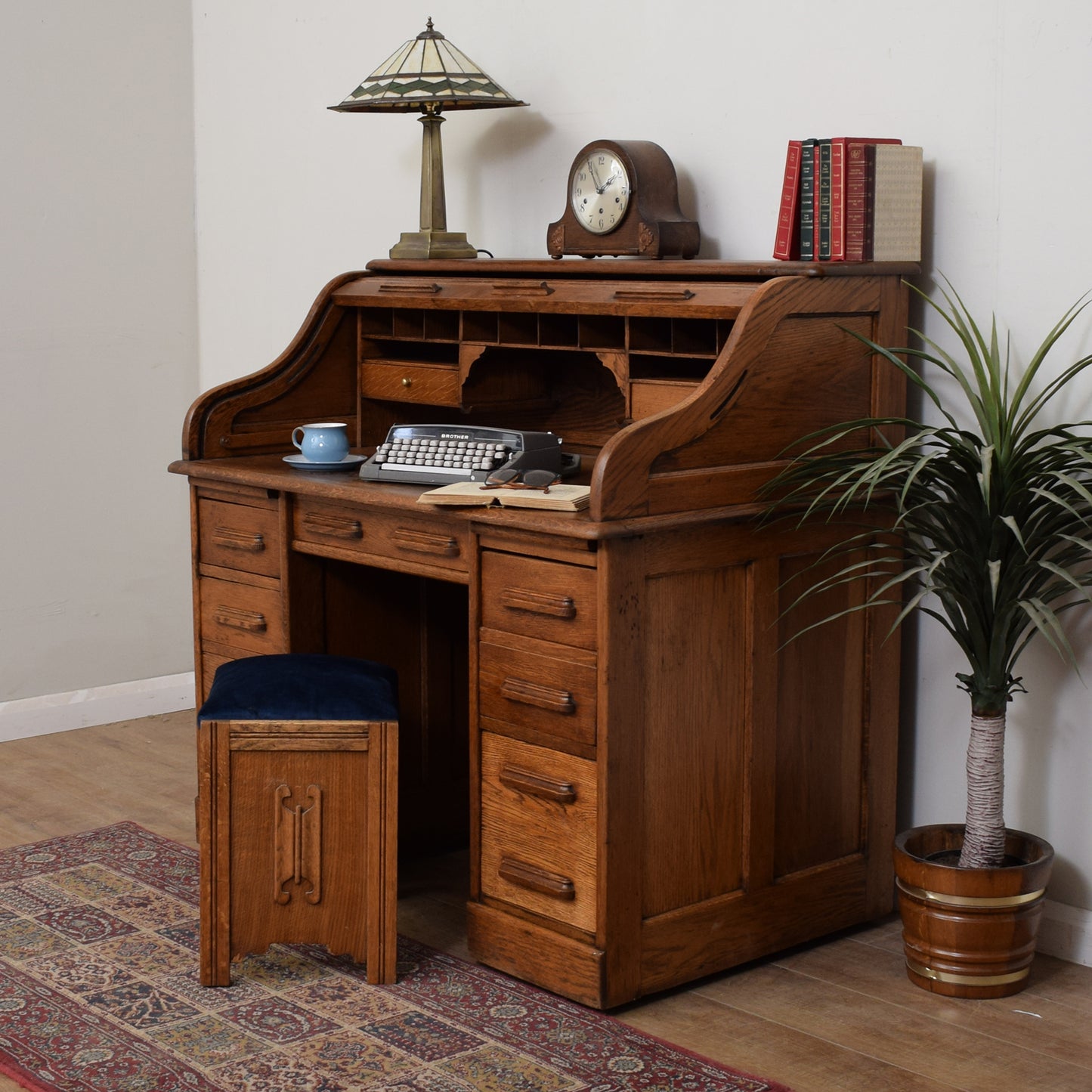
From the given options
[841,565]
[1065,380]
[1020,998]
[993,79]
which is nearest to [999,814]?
[1020,998]

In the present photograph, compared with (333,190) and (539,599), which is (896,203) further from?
(333,190)

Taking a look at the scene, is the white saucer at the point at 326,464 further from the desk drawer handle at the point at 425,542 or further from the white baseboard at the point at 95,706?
the white baseboard at the point at 95,706

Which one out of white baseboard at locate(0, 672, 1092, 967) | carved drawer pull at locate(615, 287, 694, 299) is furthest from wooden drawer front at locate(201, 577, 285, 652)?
white baseboard at locate(0, 672, 1092, 967)

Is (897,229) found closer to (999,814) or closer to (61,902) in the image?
(999,814)

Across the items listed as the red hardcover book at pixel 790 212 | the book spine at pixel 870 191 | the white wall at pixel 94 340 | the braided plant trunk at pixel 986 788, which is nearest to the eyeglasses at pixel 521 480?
the red hardcover book at pixel 790 212

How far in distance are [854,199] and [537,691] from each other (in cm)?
108

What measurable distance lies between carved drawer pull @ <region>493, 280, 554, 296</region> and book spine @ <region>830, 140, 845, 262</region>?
566mm

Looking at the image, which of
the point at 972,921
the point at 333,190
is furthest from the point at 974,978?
the point at 333,190

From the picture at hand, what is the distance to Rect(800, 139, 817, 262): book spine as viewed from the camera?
285 cm


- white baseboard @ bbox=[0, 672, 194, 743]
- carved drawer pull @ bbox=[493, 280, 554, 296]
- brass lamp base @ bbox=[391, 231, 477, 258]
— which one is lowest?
white baseboard @ bbox=[0, 672, 194, 743]

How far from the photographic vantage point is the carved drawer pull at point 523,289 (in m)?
3.06

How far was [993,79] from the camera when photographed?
283cm

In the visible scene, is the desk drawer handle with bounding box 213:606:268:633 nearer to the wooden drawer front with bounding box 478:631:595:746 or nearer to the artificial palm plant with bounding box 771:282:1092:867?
the wooden drawer front with bounding box 478:631:595:746

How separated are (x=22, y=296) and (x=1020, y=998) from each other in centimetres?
328
